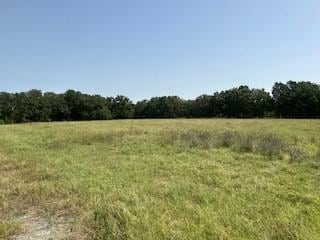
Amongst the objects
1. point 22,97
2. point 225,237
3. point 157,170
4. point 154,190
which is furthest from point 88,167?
point 22,97

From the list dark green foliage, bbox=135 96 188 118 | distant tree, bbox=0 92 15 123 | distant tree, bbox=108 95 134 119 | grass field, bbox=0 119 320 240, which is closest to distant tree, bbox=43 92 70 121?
distant tree, bbox=0 92 15 123

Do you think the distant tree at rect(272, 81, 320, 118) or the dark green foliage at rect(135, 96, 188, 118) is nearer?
the distant tree at rect(272, 81, 320, 118)

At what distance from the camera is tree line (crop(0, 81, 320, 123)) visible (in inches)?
3430

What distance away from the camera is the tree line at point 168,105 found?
87.1m

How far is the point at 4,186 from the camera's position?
9.34m

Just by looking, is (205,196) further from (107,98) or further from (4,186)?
(107,98)

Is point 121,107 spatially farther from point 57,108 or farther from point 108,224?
point 108,224

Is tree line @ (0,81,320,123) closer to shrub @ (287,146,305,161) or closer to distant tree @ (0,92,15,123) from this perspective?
distant tree @ (0,92,15,123)

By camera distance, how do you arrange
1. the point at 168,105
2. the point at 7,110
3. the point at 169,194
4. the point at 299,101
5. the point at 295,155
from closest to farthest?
the point at 169,194 → the point at 295,155 → the point at 299,101 → the point at 7,110 → the point at 168,105

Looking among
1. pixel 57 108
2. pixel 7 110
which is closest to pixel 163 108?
pixel 57 108

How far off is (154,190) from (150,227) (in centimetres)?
255

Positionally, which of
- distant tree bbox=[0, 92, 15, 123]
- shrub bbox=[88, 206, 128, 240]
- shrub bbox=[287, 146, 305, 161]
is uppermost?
distant tree bbox=[0, 92, 15, 123]

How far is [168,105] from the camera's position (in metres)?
108

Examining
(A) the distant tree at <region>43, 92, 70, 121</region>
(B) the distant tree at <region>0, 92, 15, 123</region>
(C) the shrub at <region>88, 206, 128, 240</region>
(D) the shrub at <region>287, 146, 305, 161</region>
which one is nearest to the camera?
(C) the shrub at <region>88, 206, 128, 240</region>
